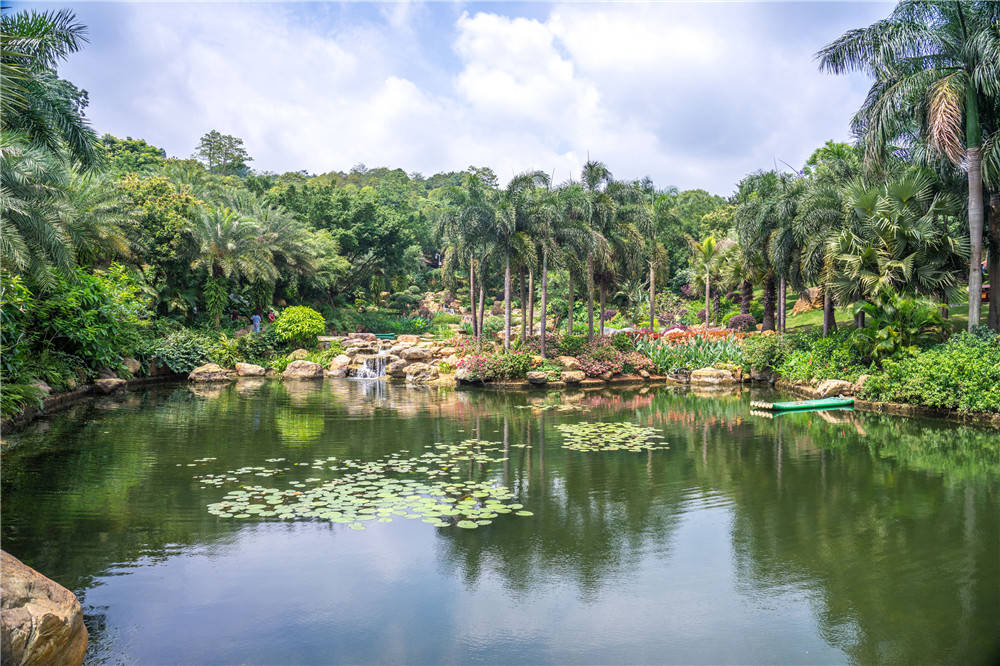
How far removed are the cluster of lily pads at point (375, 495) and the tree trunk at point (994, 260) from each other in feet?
46.4

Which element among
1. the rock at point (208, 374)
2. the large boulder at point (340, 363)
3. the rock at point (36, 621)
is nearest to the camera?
the rock at point (36, 621)

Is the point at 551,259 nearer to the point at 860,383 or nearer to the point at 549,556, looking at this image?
the point at 860,383

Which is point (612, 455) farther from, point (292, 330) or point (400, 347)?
point (292, 330)

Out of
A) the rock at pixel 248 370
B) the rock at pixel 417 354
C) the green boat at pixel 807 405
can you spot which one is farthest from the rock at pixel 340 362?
the green boat at pixel 807 405

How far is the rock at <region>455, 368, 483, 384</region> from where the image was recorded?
22156 mm

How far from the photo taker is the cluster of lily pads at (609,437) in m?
11.3

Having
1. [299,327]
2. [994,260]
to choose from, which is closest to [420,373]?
[299,327]

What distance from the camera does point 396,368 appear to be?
25.9 metres

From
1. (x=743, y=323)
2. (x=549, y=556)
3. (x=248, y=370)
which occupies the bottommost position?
(x=549, y=556)

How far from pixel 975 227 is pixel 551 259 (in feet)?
40.1

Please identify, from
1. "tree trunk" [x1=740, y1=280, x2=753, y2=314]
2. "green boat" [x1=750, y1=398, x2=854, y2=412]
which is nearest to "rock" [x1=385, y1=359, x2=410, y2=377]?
"green boat" [x1=750, y1=398, x2=854, y2=412]

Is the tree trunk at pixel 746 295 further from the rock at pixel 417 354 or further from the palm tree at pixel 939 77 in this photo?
the rock at pixel 417 354

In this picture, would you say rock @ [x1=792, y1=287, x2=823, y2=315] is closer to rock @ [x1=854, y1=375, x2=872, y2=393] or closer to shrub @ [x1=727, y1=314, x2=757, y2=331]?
shrub @ [x1=727, y1=314, x2=757, y2=331]

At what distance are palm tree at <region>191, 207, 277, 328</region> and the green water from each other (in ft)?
57.4
